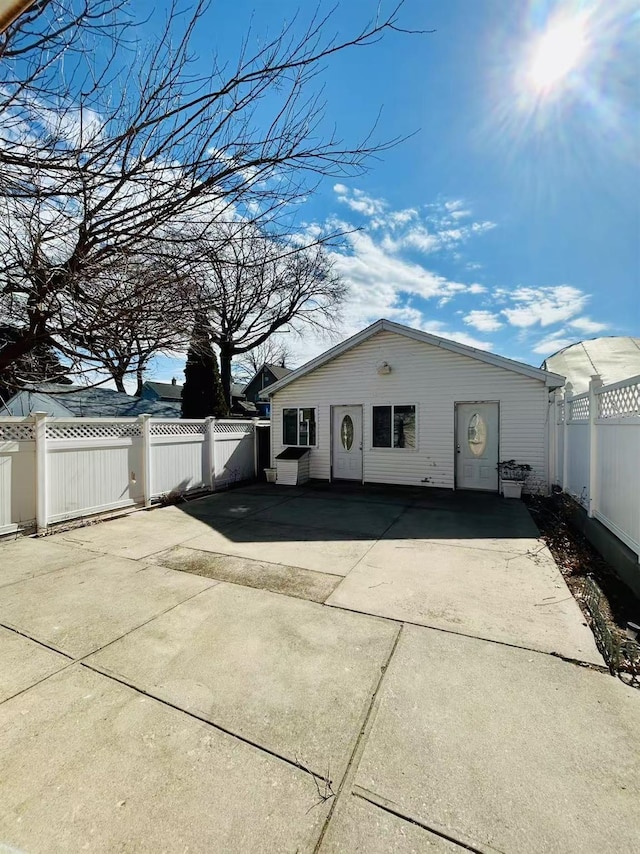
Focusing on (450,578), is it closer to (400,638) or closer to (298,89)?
(400,638)

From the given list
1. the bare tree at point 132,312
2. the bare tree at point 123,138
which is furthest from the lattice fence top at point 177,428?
the bare tree at point 123,138

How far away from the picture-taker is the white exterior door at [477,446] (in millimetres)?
8906

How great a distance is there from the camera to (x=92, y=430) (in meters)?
6.52

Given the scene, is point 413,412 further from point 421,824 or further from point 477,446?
point 421,824

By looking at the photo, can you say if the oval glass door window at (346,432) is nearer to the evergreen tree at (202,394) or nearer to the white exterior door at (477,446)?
the white exterior door at (477,446)

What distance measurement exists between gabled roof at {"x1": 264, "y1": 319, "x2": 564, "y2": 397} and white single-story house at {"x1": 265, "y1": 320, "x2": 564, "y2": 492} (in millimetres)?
23

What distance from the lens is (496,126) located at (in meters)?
3.23

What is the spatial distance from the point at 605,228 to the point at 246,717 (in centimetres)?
1063

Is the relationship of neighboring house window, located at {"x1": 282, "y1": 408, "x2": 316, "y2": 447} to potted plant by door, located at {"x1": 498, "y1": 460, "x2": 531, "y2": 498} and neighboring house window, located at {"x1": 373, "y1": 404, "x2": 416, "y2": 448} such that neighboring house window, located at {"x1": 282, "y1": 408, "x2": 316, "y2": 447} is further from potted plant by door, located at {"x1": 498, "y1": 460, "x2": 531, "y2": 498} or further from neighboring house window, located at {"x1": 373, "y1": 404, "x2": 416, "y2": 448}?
potted plant by door, located at {"x1": 498, "y1": 460, "x2": 531, "y2": 498}

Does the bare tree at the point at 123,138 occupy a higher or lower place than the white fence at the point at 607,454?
higher

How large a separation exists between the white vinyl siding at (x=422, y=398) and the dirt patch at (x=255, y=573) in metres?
5.95

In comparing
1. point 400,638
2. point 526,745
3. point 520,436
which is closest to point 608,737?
point 526,745

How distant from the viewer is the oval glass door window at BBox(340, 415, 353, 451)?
10.5 meters

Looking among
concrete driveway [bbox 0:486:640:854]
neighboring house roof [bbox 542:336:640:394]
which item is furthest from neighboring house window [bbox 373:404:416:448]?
neighboring house roof [bbox 542:336:640:394]
